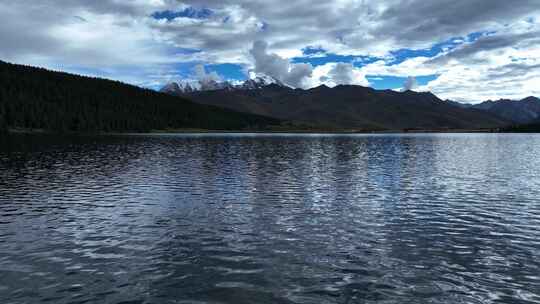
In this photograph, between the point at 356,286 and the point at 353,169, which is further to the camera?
the point at 353,169

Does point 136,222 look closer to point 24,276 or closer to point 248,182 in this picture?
point 24,276

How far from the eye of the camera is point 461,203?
4072 cm

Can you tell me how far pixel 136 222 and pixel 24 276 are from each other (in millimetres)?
11988

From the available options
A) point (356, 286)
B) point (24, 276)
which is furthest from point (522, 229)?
point (24, 276)

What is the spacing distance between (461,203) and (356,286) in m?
26.3

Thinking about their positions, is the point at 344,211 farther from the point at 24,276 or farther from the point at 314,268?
the point at 24,276

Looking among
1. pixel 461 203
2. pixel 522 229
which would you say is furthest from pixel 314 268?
pixel 461 203

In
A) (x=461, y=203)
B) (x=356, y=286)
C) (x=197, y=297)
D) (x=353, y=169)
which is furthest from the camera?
(x=353, y=169)

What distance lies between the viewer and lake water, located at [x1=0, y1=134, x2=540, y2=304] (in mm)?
19109

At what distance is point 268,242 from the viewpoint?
1056 inches

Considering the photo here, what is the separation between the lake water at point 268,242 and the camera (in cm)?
1911

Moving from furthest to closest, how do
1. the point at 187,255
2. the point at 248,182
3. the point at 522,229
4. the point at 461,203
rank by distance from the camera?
1. the point at 248,182
2. the point at 461,203
3. the point at 522,229
4. the point at 187,255

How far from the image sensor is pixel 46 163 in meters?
74.8

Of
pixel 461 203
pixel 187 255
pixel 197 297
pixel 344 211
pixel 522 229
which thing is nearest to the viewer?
pixel 197 297
